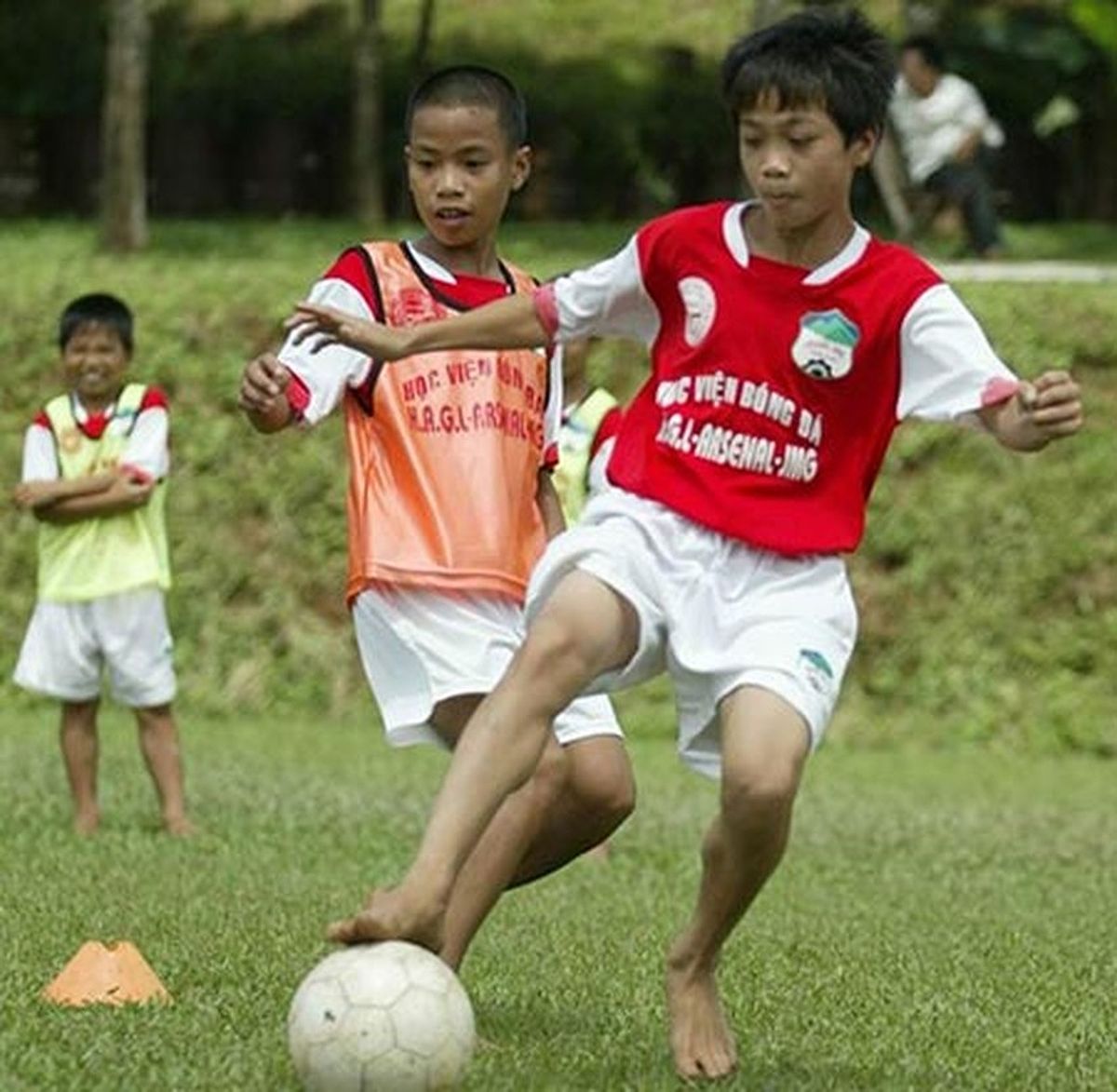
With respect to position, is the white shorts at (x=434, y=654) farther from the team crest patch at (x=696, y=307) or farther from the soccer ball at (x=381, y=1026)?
the soccer ball at (x=381, y=1026)

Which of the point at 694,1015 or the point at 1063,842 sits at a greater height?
the point at 694,1015

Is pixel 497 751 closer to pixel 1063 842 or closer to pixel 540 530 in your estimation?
pixel 540 530

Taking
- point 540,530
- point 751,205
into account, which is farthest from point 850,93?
point 540,530

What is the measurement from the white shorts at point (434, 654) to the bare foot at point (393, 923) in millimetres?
1013

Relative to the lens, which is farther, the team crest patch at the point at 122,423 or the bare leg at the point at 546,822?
the team crest patch at the point at 122,423

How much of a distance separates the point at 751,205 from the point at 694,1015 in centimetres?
163

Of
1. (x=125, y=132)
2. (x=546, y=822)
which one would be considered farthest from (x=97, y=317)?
(x=125, y=132)

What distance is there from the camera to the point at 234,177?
92.0 feet

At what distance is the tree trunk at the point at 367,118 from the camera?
23672 millimetres

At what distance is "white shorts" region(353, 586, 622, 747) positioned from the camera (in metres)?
7.22

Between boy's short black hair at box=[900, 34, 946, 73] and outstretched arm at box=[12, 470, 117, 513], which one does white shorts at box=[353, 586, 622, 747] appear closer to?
outstretched arm at box=[12, 470, 117, 513]

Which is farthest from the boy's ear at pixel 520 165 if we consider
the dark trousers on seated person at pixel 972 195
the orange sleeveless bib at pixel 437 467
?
the dark trousers on seated person at pixel 972 195

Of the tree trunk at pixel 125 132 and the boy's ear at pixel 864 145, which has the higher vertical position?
the boy's ear at pixel 864 145

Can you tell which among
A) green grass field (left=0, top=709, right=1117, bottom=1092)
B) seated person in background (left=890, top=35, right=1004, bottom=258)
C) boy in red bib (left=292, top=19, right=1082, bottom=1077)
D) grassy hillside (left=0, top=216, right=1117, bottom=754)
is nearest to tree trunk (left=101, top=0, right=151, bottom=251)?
grassy hillside (left=0, top=216, right=1117, bottom=754)
